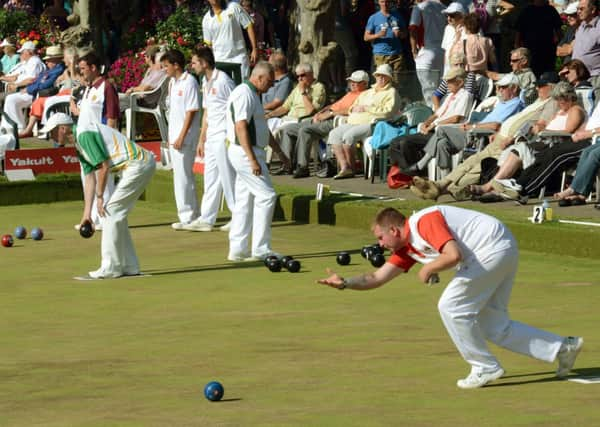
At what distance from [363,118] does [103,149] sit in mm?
5221

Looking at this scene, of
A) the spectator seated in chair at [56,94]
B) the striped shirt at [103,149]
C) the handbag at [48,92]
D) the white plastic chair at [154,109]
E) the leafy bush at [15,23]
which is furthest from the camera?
the leafy bush at [15,23]

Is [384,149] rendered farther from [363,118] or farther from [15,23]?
[15,23]

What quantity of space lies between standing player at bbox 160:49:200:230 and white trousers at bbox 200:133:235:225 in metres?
0.19

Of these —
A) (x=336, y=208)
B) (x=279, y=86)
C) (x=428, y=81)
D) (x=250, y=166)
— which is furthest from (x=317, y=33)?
(x=250, y=166)

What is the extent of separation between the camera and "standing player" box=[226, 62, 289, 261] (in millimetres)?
11164

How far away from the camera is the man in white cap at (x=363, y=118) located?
15.1 meters

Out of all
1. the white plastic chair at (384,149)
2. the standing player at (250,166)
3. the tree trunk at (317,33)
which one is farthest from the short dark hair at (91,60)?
the tree trunk at (317,33)

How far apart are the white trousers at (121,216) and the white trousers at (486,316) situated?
402 centimetres

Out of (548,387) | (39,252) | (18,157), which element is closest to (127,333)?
(548,387)

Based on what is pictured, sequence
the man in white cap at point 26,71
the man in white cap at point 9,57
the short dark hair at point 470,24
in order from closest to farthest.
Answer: the short dark hair at point 470,24, the man in white cap at point 26,71, the man in white cap at point 9,57

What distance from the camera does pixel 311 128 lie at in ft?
51.4

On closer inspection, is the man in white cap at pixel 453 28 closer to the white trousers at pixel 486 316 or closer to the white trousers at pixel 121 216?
the white trousers at pixel 121 216

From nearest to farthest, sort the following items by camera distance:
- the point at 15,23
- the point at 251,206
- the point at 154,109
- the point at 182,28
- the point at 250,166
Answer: the point at 250,166 → the point at 251,206 → the point at 154,109 → the point at 182,28 → the point at 15,23

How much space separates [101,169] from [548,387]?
4509mm
